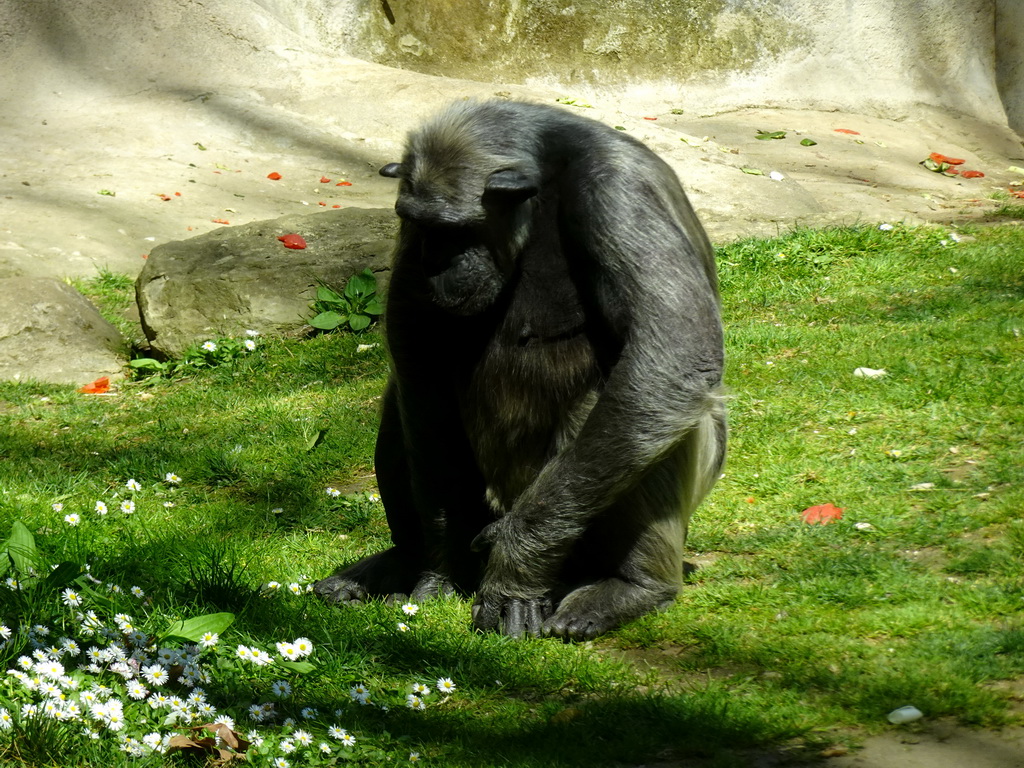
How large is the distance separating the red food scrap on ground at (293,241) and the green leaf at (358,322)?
0.81 metres

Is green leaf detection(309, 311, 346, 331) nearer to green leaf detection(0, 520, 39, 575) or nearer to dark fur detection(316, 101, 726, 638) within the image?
dark fur detection(316, 101, 726, 638)

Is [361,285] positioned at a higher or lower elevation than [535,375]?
lower

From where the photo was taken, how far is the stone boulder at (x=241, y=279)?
28.3ft

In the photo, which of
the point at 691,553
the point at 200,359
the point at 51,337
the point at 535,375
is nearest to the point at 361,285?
the point at 200,359

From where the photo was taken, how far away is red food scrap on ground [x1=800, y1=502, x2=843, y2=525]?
4.91 metres

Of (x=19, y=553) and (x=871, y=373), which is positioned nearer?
(x=19, y=553)

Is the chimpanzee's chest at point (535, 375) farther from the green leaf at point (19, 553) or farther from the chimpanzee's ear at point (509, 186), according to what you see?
the green leaf at point (19, 553)

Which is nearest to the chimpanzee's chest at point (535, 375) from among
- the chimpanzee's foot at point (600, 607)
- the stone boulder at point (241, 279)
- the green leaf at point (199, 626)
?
the chimpanzee's foot at point (600, 607)

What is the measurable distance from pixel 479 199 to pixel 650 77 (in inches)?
509

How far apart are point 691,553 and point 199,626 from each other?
223cm

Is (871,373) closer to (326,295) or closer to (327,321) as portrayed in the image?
(327,321)

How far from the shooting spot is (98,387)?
8211 mm

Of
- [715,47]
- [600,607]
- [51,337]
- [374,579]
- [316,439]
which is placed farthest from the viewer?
[715,47]

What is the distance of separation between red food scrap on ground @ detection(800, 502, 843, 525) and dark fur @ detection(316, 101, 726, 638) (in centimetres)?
66
